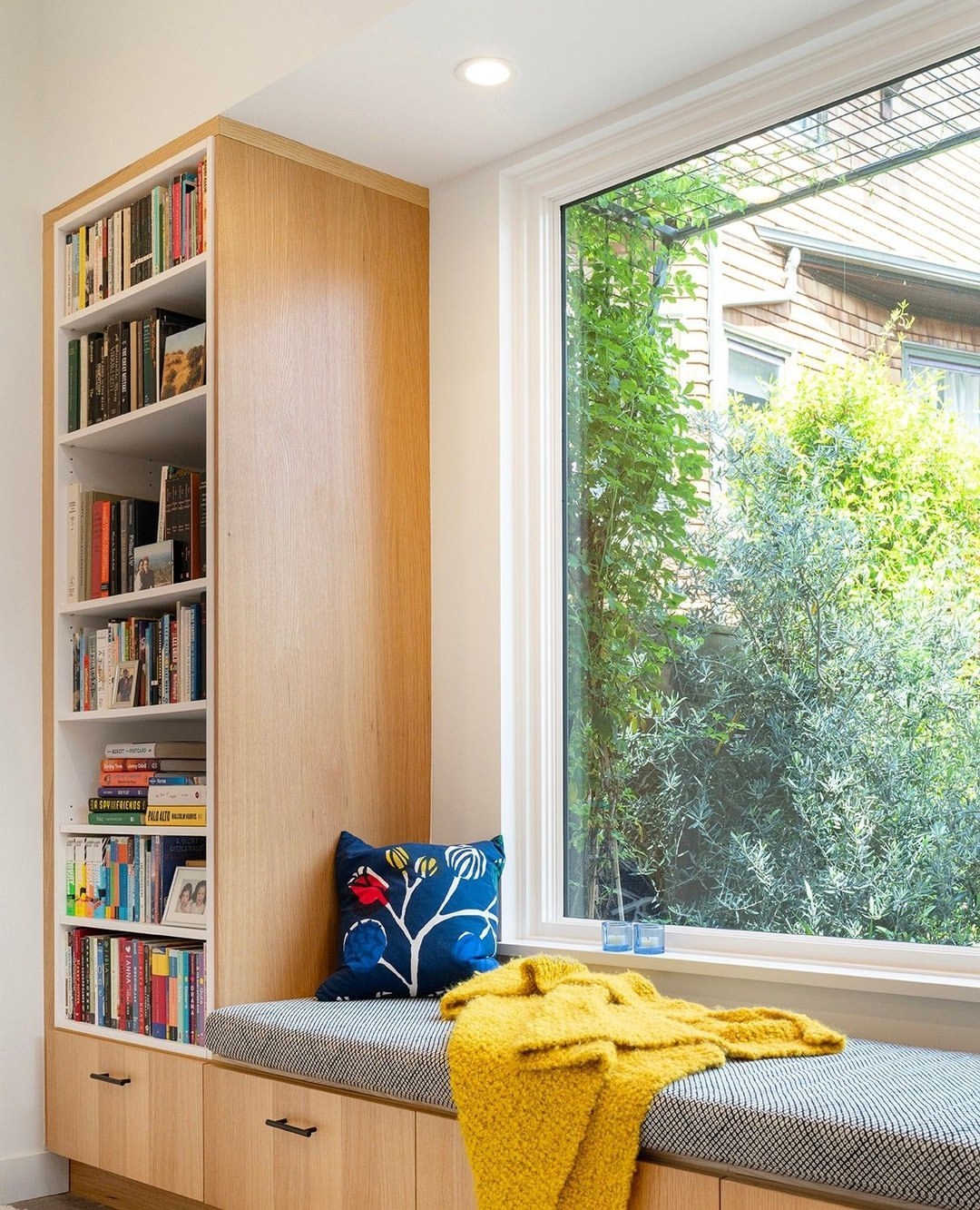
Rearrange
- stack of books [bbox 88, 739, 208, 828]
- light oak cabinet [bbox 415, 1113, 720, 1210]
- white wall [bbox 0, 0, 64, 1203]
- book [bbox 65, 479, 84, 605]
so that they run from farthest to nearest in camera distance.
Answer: book [bbox 65, 479, 84, 605]
white wall [bbox 0, 0, 64, 1203]
stack of books [bbox 88, 739, 208, 828]
light oak cabinet [bbox 415, 1113, 720, 1210]

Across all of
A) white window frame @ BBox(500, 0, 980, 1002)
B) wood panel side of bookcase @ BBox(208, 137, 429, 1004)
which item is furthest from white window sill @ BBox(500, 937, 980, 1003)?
wood panel side of bookcase @ BBox(208, 137, 429, 1004)

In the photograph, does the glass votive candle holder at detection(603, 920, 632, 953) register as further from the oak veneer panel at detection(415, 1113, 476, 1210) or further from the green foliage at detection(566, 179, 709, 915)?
the oak veneer panel at detection(415, 1113, 476, 1210)

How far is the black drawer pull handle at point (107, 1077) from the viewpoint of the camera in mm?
2746

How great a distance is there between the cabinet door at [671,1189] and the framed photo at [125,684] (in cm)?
160

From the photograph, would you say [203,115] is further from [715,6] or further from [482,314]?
[715,6]

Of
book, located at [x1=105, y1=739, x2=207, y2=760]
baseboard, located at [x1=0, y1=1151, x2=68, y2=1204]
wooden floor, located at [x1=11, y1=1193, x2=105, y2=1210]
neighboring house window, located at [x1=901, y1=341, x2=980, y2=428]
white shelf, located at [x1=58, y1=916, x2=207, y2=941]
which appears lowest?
wooden floor, located at [x1=11, y1=1193, x2=105, y2=1210]

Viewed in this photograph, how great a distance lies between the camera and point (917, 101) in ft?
7.81

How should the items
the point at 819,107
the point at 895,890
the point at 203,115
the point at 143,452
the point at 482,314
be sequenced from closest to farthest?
the point at 895,890 < the point at 819,107 < the point at 203,115 < the point at 482,314 < the point at 143,452

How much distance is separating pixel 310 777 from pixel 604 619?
2.34 feet

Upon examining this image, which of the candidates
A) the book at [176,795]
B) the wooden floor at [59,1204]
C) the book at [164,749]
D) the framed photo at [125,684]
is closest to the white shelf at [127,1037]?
the wooden floor at [59,1204]

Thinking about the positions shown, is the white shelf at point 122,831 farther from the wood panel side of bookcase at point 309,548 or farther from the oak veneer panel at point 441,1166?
the oak veneer panel at point 441,1166

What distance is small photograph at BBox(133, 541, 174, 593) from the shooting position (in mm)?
2879

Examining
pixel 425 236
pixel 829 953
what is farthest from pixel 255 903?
pixel 425 236

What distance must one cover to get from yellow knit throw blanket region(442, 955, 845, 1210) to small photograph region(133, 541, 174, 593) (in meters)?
1.24
